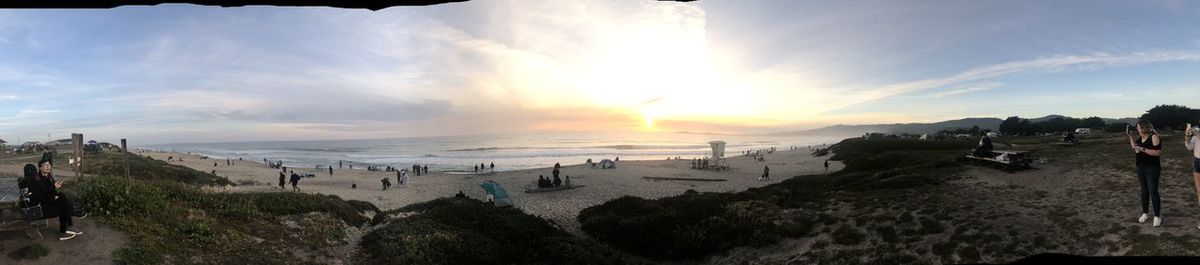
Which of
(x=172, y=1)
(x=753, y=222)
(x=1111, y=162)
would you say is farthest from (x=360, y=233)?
(x=1111, y=162)

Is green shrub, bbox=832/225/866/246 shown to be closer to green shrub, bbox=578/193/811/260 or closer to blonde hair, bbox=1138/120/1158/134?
green shrub, bbox=578/193/811/260

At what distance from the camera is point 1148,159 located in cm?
879

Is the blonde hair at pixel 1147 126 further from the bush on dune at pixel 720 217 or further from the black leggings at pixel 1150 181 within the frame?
the bush on dune at pixel 720 217

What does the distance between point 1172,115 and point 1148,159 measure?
72.3 meters

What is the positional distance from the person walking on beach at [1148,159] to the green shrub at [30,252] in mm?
18126

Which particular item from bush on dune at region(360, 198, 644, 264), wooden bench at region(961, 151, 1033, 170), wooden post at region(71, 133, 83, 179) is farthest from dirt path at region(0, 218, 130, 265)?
wooden bench at region(961, 151, 1033, 170)

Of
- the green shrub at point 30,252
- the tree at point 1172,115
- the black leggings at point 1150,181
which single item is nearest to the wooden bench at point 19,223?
the green shrub at point 30,252

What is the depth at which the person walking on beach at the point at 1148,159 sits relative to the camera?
331 inches

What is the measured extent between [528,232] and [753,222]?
610 cm

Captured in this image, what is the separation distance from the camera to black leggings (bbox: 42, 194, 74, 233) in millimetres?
9297

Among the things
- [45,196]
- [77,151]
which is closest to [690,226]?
[45,196]

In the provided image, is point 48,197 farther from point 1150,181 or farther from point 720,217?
point 1150,181

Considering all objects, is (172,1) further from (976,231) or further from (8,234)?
(976,231)

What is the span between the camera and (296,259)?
11578 mm
